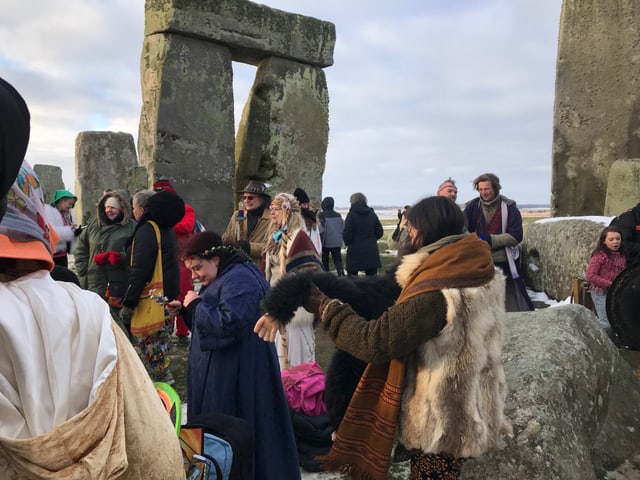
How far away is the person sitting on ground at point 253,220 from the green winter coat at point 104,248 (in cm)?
94

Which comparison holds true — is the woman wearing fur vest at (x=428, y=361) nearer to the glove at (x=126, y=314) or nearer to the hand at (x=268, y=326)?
the hand at (x=268, y=326)

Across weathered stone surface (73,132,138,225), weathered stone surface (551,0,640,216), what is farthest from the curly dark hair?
weathered stone surface (73,132,138,225)

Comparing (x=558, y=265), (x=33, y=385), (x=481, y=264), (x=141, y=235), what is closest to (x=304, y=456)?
(x=481, y=264)

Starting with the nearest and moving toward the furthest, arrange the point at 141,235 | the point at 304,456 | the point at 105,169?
1. the point at 304,456
2. the point at 141,235
3. the point at 105,169

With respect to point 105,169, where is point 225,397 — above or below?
below

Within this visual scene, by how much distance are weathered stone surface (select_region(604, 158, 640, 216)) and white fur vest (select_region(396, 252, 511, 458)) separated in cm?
573

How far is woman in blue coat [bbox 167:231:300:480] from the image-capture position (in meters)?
2.50

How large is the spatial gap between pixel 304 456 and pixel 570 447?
4.67 ft

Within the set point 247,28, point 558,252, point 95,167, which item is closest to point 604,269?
point 558,252

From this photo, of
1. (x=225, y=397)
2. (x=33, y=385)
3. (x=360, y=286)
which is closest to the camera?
(x=33, y=385)

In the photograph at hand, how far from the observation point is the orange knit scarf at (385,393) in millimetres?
1886

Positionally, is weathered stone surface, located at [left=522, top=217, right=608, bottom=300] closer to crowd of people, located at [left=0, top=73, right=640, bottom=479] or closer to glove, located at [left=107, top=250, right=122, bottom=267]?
crowd of people, located at [left=0, top=73, right=640, bottom=479]

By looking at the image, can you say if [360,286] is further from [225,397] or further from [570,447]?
[570,447]

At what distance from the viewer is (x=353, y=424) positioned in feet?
6.50
